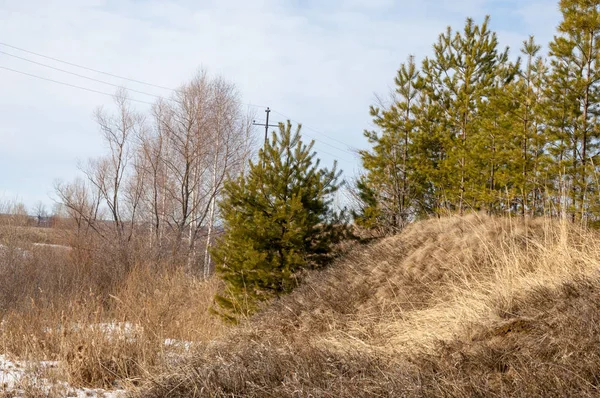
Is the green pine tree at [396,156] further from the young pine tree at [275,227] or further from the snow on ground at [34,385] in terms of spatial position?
the snow on ground at [34,385]

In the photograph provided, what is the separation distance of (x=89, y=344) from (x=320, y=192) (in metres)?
6.48

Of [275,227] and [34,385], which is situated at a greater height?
[275,227]

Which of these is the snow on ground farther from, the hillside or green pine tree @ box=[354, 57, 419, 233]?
green pine tree @ box=[354, 57, 419, 233]

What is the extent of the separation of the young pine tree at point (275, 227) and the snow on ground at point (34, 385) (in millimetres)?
5414

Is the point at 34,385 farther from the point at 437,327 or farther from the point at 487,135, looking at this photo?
the point at 487,135

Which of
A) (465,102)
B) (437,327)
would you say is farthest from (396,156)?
(437,327)

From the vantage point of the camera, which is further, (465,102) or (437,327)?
(465,102)

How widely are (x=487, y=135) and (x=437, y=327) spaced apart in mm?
14036

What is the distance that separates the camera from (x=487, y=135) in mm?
19734

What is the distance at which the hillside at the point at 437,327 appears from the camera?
4.85 m

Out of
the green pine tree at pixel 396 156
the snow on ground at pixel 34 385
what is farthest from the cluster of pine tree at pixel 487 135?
the snow on ground at pixel 34 385

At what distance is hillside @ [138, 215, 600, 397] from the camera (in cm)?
485

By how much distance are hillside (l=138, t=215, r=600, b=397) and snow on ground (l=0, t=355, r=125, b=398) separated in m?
0.67

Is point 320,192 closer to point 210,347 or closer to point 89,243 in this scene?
point 210,347
